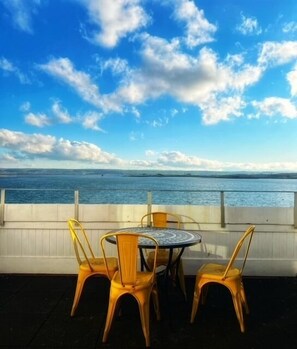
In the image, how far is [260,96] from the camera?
1548 inches

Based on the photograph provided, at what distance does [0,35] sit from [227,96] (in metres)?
24.4

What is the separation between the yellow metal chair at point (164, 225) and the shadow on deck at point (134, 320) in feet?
0.72

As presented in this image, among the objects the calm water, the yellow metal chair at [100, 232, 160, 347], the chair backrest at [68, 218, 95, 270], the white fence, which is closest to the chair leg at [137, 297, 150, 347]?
the yellow metal chair at [100, 232, 160, 347]

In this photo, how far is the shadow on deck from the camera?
7.07 feet

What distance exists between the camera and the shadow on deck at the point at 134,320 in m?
2.16

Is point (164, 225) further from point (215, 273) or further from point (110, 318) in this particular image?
point (110, 318)

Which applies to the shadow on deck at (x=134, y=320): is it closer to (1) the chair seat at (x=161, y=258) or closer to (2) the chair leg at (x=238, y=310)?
(2) the chair leg at (x=238, y=310)

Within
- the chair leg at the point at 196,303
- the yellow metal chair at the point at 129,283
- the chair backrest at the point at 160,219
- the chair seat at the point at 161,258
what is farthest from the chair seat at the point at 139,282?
the chair backrest at the point at 160,219

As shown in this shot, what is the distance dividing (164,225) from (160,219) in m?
0.09

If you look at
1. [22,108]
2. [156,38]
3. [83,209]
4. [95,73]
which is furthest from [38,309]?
[22,108]

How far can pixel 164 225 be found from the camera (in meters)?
3.54

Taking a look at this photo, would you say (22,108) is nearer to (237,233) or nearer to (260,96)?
(260,96)

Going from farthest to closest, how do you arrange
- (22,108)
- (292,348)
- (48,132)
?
(48,132)
(22,108)
(292,348)

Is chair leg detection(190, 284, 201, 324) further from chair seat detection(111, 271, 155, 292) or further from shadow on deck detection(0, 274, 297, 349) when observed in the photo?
chair seat detection(111, 271, 155, 292)
